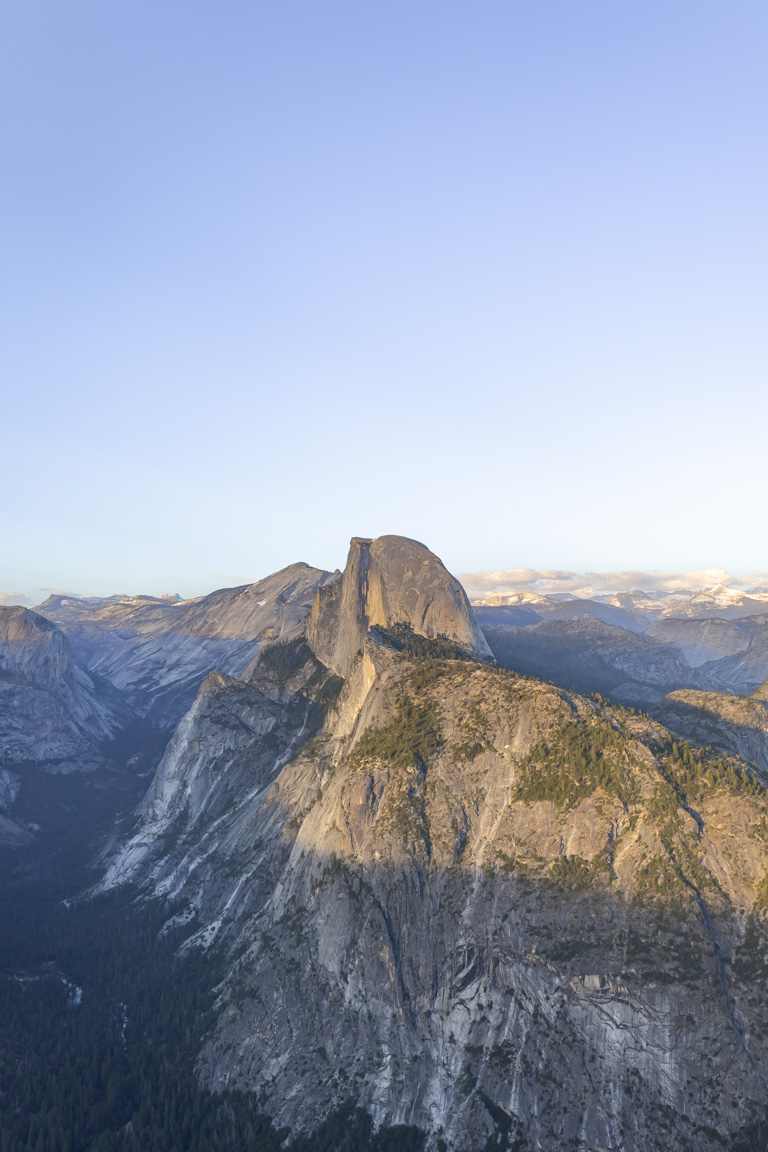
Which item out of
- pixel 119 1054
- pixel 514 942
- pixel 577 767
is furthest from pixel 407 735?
pixel 119 1054

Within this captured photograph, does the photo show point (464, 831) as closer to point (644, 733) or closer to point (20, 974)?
point (644, 733)

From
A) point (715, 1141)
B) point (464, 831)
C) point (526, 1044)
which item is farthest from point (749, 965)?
point (464, 831)

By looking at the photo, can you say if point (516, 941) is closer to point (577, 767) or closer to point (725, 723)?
point (577, 767)

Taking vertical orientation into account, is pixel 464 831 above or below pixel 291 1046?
above

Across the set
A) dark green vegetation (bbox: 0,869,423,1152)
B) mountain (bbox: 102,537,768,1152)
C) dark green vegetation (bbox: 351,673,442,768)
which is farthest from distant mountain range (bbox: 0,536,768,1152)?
dark green vegetation (bbox: 0,869,423,1152)

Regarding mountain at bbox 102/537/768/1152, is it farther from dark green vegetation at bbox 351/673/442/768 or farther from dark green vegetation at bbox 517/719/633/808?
dark green vegetation at bbox 351/673/442/768

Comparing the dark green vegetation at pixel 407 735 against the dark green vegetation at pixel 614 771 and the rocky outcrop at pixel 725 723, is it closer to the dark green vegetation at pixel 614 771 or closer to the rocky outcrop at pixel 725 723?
the dark green vegetation at pixel 614 771

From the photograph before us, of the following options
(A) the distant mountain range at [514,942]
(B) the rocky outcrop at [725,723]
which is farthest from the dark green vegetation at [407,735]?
(B) the rocky outcrop at [725,723]

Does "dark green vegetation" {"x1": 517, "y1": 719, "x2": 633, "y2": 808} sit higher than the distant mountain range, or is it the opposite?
"dark green vegetation" {"x1": 517, "y1": 719, "x2": 633, "y2": 808}

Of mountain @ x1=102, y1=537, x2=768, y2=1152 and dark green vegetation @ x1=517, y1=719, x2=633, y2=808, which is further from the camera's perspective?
dark green vegetation @ x1=517, y1=719, x2=633, y2=808
